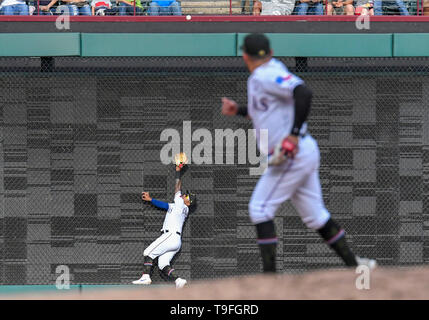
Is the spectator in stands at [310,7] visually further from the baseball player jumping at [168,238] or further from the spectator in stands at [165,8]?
the baseball player jumping at [168,238]

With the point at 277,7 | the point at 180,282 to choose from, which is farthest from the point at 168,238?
the point at 277,7

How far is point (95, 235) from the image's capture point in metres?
12.3

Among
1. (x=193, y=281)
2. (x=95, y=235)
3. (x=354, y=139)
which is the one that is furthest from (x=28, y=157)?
(x=354, y=139)

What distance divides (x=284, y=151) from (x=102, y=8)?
7.69 meters

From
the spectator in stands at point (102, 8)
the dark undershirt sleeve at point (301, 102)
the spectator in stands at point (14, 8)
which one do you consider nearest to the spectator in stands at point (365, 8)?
the spectator in stands at point (102, 8)

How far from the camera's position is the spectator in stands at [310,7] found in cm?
1209

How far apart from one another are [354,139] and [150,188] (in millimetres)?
3197

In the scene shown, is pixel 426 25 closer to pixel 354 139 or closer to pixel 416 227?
pixel 354 139

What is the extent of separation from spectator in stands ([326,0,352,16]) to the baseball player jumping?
336 cm

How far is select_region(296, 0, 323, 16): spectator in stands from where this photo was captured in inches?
476

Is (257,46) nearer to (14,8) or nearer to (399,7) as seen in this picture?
(399,7)

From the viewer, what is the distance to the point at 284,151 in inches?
216

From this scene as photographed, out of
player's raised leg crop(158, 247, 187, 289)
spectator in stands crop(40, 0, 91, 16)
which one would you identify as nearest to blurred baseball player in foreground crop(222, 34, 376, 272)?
player's raised leg crop(158, 247, 187, 289)

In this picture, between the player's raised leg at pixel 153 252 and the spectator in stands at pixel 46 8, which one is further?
the spectator in stands at pixel 46 8
